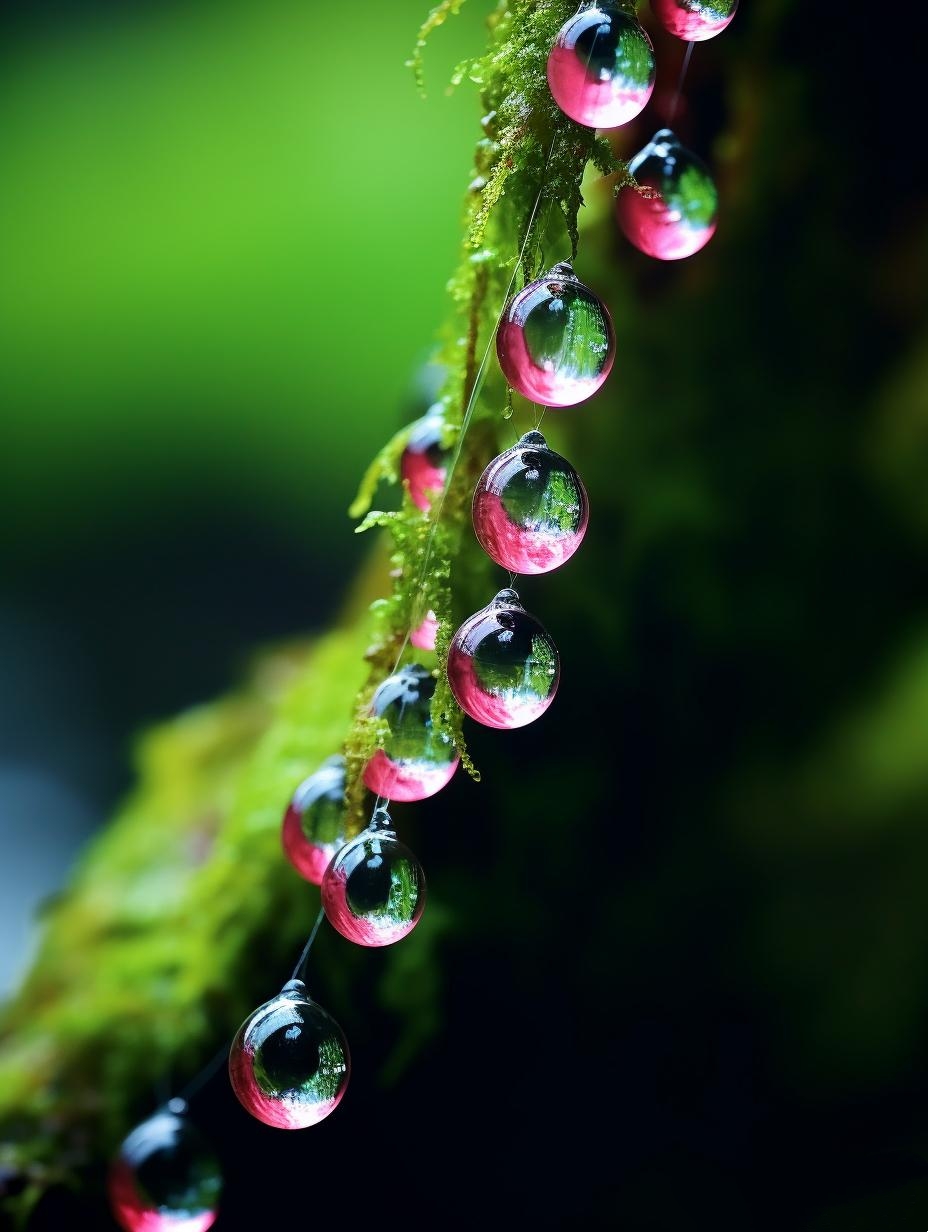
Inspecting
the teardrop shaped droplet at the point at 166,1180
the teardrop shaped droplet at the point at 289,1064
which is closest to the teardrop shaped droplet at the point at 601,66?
the teardrop shaped droplet at the point at 289,1064

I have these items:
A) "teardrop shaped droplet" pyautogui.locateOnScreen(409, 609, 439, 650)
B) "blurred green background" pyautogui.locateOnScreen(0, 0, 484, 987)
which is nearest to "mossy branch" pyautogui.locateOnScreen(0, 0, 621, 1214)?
"teardrop shaped droplet" pyautogui.locateOnScreen(409, 609, 439, 650)

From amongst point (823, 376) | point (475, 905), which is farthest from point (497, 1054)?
point (823, 376)

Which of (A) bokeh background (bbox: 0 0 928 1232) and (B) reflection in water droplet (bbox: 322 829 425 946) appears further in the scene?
(A) bokeh background (bbox: 0 0 928 1232)

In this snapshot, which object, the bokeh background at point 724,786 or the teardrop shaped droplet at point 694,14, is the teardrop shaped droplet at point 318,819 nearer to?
the bokeh background at point 724,786

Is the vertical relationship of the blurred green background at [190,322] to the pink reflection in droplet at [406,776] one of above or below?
above

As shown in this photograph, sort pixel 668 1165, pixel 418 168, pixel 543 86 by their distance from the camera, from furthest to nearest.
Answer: pixel 418 168
pixel 668 1165
pixel 543 86

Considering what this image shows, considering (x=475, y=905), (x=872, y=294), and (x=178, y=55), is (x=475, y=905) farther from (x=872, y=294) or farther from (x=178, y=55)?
(x=178, y=55)

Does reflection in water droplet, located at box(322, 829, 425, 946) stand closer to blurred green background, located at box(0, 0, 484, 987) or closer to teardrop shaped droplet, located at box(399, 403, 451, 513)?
teardrop shaped droplet, located at box(399, 403, 451, 513)
